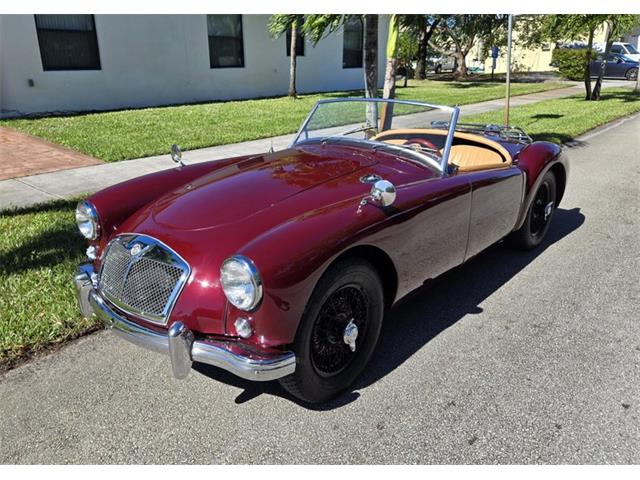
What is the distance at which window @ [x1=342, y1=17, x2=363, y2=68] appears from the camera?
783 inches

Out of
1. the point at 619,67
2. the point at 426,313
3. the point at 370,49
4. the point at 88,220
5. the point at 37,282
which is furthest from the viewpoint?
the point at 619,67

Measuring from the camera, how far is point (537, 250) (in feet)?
15.3

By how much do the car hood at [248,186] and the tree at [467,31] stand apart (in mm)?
23305

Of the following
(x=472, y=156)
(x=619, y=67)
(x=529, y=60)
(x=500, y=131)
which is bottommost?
(x=472, y=156)

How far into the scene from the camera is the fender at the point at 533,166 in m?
4.10

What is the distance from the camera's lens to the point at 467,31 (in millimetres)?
25156

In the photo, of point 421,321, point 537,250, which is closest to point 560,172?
point 537,250

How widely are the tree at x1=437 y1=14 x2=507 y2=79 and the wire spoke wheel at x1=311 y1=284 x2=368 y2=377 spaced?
2429cm

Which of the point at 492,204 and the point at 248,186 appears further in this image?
the point at 492,204

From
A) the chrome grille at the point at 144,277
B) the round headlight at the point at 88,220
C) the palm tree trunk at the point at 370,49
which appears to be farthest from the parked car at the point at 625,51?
the chrome grille at the point at 144,277

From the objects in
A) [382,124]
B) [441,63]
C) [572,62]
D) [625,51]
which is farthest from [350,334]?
[441,63]

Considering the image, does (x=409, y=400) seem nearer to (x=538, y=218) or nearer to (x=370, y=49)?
(x=538, y=218)

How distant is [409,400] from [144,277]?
148cm

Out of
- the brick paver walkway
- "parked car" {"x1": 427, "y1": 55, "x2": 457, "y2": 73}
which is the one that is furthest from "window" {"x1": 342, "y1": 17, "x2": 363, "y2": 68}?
"parked car" {"x1": 427, "y1": 55, "x2": 457, "y2": 73}
